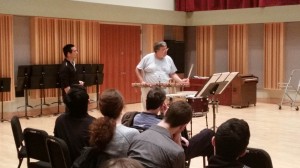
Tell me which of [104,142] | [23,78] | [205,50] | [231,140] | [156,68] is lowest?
[104,142]

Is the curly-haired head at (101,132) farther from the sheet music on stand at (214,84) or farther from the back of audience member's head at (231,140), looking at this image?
the sheet music on stand at (214,84)

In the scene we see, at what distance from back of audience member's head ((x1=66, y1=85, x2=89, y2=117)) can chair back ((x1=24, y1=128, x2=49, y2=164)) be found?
17.8 inches

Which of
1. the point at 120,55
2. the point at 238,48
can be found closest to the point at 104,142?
the point at 120,55

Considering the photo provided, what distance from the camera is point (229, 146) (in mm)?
2285

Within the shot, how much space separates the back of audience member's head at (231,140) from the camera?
2.29 meters

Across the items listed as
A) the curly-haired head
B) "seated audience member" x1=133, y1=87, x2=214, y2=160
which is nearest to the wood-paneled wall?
"seated audience member" x1=133, y1=87, x2=214, y2=160

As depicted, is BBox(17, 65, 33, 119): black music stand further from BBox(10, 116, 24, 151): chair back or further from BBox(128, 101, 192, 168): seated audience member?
BBox(128, 101, 192, 168): seated audience member

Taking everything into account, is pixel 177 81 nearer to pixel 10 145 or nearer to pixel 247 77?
pixel 10 145

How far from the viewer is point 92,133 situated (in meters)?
2.94

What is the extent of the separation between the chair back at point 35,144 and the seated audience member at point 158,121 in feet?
2.76

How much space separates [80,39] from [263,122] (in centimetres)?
516

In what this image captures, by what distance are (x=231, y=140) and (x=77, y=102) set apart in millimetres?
1665

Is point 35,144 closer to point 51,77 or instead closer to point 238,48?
point 51,77

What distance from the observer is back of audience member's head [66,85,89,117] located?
3.60m
